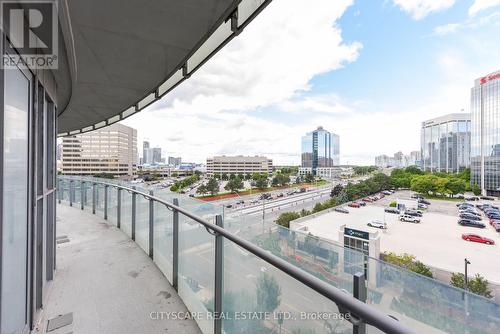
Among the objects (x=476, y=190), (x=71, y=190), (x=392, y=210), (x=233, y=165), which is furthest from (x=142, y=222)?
(x=233, y=165)

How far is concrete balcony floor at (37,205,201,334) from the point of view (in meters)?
1.82

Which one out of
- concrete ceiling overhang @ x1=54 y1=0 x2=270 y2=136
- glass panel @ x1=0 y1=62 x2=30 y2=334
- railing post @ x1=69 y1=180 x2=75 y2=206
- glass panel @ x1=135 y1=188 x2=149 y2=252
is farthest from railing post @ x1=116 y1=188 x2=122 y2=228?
railing post @ x1=69 y1=180 x2=75 y2=206

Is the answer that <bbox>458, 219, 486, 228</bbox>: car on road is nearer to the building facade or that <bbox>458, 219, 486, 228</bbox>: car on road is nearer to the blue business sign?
the blue business sign

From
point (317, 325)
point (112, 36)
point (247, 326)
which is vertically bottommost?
point (247, 326)

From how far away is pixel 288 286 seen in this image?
111 cm

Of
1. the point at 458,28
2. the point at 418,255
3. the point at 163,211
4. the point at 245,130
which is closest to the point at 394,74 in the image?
the point at 458,28

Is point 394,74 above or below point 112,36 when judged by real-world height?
above

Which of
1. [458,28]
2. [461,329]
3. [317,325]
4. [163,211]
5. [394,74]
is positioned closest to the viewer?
[461,329]

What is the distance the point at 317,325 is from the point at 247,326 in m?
0.64

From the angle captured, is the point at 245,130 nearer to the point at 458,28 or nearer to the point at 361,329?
the point at 458,28

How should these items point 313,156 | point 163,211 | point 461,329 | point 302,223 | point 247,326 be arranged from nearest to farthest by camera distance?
point 461,329 < point 247,326 < point 163,211 < point 302,223 < point 313,156

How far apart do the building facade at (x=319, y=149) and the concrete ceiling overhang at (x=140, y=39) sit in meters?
82.6

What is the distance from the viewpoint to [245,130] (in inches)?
2948

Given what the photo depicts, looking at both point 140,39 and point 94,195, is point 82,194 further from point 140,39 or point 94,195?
point 140,39
